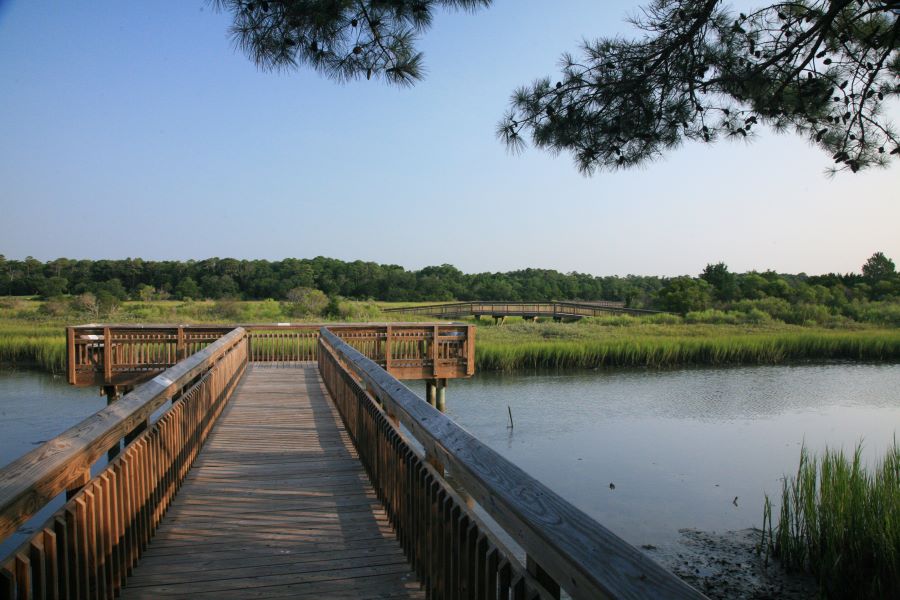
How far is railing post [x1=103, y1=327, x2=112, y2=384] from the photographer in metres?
12.7

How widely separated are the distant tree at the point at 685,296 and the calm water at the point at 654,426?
91.5 ft

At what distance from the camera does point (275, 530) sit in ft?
11.5

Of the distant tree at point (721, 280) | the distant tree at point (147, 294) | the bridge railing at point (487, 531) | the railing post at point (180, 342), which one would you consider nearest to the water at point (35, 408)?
the railing post at point (180, 342)

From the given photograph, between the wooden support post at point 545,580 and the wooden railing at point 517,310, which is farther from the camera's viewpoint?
the wooden railing at point 517,310

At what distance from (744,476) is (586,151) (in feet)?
20.8

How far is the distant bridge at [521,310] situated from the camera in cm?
4641

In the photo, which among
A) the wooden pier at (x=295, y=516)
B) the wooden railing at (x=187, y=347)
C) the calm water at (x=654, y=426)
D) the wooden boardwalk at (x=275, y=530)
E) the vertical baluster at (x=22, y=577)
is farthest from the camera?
the wooden railing at (x=187, y=347)

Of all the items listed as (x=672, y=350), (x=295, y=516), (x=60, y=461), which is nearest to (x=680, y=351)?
(x=672, y=350)

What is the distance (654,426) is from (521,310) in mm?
34498

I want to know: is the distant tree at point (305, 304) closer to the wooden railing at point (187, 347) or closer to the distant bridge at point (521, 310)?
the distant bridge at point (521, 310)

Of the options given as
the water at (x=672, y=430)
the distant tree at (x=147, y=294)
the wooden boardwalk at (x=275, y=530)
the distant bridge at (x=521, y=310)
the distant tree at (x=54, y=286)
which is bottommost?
the water at (x=672, y=430)

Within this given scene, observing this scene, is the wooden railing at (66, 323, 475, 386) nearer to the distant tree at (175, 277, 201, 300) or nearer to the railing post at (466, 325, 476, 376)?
the railing post at (466, 325, 476, 376)

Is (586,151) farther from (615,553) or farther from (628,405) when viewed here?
(628,405)

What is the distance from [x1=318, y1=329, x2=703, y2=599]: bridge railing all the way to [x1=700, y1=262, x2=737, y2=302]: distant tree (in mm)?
55304
